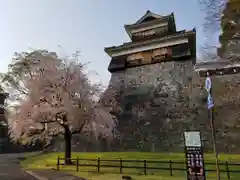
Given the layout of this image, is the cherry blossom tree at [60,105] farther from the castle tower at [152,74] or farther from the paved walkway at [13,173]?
the castle tower at [152,74]

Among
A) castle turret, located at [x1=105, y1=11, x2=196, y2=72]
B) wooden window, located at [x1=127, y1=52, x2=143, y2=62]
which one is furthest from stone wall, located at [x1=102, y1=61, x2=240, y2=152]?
wooden window, located at [x1=127, y1=52, x2=143, y2=62]

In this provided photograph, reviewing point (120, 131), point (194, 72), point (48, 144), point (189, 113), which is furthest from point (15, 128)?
point (194, 72)

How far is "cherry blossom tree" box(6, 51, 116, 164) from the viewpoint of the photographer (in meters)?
17.9

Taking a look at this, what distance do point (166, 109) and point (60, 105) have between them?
1162 centimetres

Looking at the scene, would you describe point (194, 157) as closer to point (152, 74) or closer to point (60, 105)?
point (60, 105)

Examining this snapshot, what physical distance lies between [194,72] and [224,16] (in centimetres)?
1424

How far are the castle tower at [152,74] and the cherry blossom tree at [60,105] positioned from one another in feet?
17.5

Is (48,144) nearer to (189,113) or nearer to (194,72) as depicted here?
(189,113)

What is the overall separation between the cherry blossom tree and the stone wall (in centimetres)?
493

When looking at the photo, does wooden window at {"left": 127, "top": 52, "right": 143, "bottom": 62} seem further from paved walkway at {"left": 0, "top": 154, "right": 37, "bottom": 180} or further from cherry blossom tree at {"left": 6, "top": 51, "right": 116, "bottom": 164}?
paved walkway at {"left": 0, "top": 154, "right": 37, "bottom": 180}

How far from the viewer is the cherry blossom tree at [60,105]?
17938 mm

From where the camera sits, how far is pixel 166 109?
25.0m

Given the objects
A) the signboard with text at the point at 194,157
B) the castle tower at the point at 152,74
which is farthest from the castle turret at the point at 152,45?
the signboard with text at the point at 194,157

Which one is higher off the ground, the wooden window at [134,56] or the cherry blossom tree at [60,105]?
the wooden window at [134,56]
